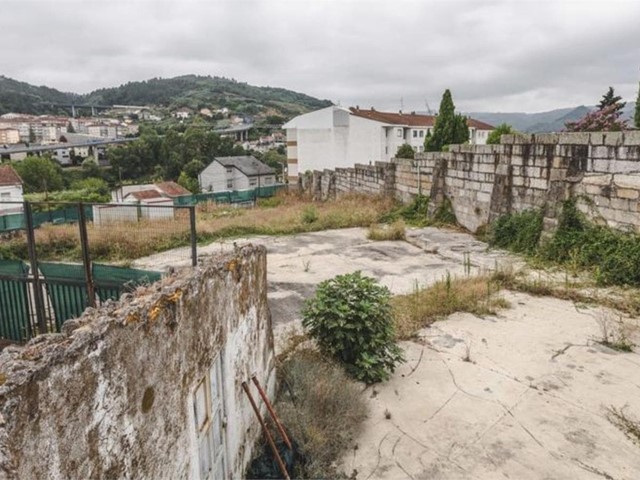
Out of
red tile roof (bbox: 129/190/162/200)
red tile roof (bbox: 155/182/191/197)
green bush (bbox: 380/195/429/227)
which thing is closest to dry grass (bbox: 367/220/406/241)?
green bush (bbox: 380/195/429/227)

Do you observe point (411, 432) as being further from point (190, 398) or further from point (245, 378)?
point (190, 398)

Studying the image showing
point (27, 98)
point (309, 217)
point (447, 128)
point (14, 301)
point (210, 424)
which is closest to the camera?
point (210, 424)

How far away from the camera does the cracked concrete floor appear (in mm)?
3582

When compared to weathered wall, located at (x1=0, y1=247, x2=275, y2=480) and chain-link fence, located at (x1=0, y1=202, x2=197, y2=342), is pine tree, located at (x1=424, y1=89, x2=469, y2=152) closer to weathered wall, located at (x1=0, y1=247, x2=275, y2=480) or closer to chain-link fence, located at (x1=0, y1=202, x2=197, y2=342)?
chain-link fence, located at (x1=0, y1=202, x2=197, y2=342)

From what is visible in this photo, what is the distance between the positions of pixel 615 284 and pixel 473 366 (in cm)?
363

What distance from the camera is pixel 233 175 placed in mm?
54875

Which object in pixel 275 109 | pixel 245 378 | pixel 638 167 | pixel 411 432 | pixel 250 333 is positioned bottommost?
pixel 411 432

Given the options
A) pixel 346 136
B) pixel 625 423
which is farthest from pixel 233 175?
pixel 625 423

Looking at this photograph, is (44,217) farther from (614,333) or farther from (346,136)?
(346,136)

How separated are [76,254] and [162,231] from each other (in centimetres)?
238

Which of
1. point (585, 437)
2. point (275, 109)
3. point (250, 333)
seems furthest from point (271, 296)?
point (275, 109)

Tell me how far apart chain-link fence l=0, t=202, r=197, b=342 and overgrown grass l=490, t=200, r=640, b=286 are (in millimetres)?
6644

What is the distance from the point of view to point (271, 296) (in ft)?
26.9

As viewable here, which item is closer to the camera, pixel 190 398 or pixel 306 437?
pixel 190 398
